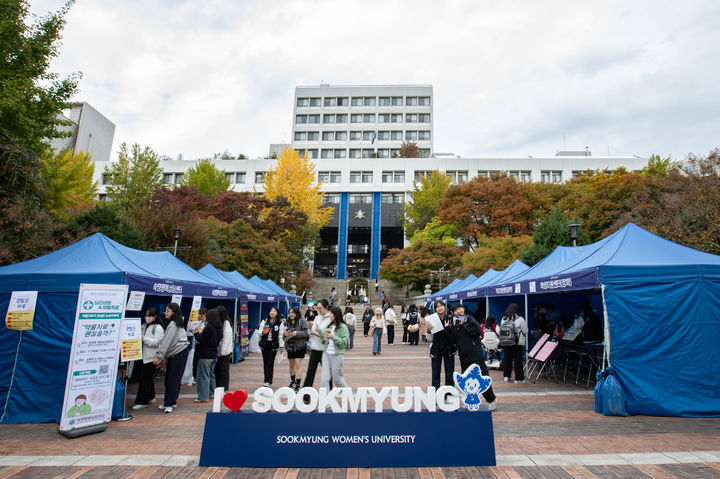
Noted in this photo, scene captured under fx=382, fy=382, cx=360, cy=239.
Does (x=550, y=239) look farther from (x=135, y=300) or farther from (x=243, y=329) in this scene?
(x=135, y=300)

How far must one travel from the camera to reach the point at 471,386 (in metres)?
4.24

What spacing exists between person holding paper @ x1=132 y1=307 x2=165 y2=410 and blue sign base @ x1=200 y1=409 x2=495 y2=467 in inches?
123

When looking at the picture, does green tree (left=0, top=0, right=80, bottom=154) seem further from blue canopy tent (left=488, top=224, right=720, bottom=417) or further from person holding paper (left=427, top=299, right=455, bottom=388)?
blue canopy tent (left=488, top=224, right=720, bottom=417)

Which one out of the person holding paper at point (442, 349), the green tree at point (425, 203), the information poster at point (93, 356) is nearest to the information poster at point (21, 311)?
the information poster at point (93, 356)

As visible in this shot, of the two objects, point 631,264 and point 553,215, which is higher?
point 553,215

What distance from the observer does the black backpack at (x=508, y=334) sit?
8.50 m

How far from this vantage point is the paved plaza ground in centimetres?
398

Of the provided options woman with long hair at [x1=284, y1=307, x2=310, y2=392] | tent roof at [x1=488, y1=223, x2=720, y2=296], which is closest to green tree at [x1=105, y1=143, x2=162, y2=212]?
woman with long hair at [x1=284, y1=307, x2=310, y2=392]

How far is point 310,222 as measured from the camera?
4144 centimetres

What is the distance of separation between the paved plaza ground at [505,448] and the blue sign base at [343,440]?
0.26 ft

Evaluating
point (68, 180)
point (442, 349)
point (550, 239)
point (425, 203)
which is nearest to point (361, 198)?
point (425, 203)

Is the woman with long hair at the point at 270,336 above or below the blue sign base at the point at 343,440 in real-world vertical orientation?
above

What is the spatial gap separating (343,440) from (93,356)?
3975 mm

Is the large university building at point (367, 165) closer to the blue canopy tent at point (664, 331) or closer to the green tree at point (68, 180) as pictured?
the green tree at point (68, 180)
